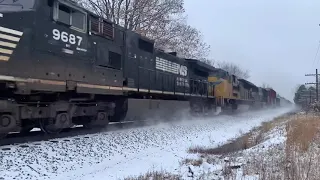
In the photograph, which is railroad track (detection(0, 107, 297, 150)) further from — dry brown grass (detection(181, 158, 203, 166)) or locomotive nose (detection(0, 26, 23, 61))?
dry brown grass (detection(181, 158, 203, 166))

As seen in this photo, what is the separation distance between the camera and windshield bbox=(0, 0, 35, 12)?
6836 mm

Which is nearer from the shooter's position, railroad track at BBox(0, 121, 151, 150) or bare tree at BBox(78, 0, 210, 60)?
railroad track at BBox(0, 121, 151, 150)

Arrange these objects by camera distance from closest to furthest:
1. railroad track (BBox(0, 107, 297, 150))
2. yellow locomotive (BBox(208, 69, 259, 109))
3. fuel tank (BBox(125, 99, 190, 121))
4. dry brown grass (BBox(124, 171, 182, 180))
Result: dry brown grass (BBox(124, 171, 182, 180)) → railroad track (BBox(0, 107, 297, 150)) → fuel tank (BBox(125, 99, 190, 121)) → yellow locomotive (BBox(208, 69, 259, 109))

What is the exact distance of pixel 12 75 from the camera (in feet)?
21.4

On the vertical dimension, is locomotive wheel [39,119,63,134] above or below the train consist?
below

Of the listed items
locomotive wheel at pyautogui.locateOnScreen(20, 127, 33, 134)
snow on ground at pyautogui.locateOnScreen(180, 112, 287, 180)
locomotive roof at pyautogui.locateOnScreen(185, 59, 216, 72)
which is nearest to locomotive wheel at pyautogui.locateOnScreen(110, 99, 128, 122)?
locomotive wheel at pyautogui.locateOnScreen(20, 127, 33, 134)

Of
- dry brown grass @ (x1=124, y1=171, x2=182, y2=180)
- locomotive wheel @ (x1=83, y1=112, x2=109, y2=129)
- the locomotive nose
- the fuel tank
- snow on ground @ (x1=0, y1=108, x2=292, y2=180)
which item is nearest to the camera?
dry brown grass @ (x1=124, y1=171, x2=182, y2=180)

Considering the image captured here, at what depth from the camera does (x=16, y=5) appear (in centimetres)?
693

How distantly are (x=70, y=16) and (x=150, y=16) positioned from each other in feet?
54.6

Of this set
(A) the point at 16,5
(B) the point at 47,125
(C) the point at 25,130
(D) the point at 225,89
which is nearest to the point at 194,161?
(B) the point at 47,125

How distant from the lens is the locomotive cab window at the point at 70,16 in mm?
7730

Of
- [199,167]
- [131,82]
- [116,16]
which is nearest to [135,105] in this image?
[131,82]

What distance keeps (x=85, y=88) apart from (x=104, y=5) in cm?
1731

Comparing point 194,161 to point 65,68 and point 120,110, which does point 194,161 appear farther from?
point 120,110
